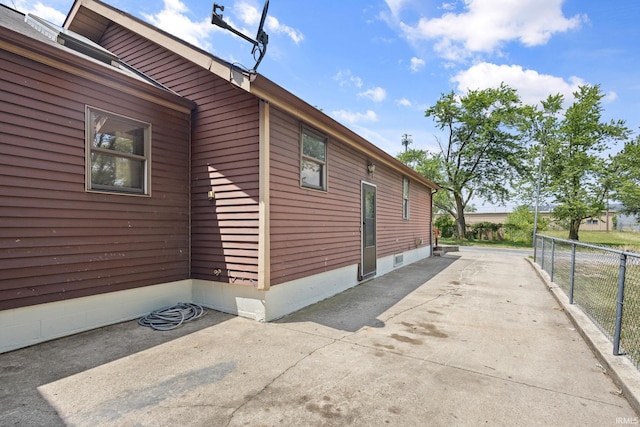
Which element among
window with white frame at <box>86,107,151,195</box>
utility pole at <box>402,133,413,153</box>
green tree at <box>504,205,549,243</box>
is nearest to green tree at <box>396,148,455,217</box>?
green tree at <box>504,205,549,243</box>

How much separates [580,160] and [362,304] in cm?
2453

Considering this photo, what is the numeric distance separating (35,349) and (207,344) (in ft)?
5.55

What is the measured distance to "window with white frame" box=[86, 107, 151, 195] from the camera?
3.72 meters

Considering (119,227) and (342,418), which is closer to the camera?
(342,418)

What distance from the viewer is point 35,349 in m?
3.10

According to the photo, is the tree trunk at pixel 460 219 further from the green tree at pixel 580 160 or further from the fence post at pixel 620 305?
the fence post at pixel 620 305

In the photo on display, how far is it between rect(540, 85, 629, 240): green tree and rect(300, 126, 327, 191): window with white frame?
23261 millimetres

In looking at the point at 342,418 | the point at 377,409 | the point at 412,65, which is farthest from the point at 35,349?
the point at 412,65

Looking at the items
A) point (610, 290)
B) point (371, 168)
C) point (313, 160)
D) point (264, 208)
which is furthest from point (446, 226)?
point (264, 208)

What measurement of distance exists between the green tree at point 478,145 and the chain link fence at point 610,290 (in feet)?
63.3

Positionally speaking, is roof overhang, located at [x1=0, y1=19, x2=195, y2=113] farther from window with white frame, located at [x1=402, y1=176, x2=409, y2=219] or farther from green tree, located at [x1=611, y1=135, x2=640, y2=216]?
green tree, located at [x1=611, y1=135, x2=640, y2=216]

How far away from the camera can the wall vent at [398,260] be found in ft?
29.3

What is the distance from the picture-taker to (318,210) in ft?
17.7

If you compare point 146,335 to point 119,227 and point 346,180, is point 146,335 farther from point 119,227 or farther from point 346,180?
point 346,180
